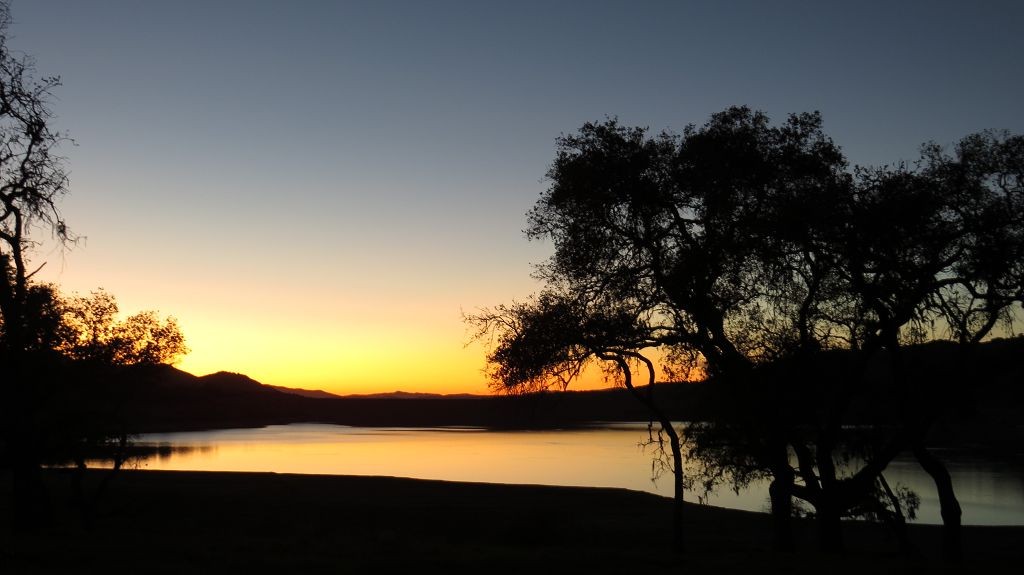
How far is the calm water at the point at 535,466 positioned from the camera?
2063 inches

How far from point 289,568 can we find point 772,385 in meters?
12.0

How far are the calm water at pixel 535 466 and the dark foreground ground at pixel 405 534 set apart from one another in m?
7.85

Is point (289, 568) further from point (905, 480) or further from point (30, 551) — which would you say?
point (905, 480)

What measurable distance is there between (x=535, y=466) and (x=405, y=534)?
4880 cm

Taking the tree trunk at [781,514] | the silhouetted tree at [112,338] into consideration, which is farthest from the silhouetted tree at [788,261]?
the silhouetted tree at [112,338]

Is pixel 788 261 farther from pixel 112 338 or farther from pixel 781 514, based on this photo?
pixel 112 338

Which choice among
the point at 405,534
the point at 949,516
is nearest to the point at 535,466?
the point at 405,534

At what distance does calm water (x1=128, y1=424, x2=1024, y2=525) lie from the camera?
172 ft

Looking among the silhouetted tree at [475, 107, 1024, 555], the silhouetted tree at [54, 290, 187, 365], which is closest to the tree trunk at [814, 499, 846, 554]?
the silhouetted tree at [475, 107, 1024, 555]

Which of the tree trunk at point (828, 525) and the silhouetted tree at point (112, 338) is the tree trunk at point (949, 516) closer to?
the tree trunk at point (828, 525)

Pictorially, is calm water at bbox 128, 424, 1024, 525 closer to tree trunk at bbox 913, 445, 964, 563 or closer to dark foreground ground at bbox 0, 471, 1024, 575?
dark foreground ground at bbox 0, 471, 1024, 575

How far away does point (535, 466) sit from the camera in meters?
78.7

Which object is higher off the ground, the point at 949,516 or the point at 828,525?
the point at 949,516

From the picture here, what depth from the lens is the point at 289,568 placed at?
16719 mm
